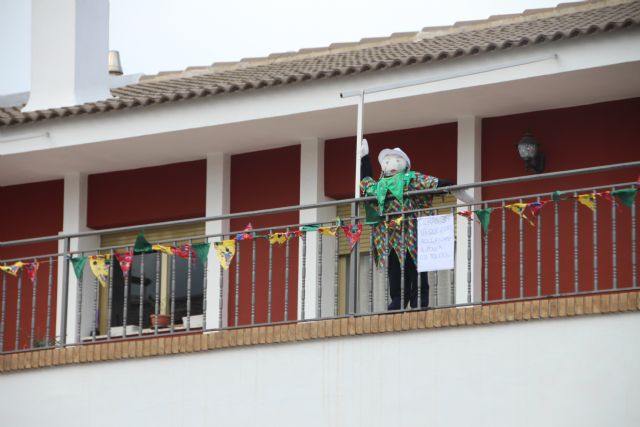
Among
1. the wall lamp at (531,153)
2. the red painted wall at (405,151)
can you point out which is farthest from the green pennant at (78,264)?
the wall lamp at (531,153)

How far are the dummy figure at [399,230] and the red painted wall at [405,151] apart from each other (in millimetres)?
2039

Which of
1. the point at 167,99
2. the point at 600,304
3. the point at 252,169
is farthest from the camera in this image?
the point at 252,169

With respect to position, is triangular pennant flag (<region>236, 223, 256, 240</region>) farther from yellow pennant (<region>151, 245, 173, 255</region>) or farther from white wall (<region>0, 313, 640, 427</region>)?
white wall (<region>0, 313, 640, 427</region>)

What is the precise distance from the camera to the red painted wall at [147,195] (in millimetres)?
20219

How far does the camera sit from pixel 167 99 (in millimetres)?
18656

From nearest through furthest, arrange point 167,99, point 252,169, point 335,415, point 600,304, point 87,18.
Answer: point 600,304 → point 335,415 → point 167,99 → point 252,169 → point 87,18

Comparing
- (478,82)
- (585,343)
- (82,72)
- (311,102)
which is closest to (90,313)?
(82,72)

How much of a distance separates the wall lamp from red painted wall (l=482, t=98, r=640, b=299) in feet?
0.36

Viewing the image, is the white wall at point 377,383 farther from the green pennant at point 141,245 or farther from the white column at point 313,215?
the white column at point 313,215

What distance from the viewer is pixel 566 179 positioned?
17688mm

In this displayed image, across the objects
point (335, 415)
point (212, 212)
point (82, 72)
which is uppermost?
point (82, 72)

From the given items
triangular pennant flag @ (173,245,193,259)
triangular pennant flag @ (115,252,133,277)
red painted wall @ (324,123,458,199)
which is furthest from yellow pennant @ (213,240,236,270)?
red painted wall @ (324,123,458,199)

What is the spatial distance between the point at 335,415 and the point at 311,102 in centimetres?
362

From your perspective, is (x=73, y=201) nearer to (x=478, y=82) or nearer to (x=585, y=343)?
(x=478, y=82)
